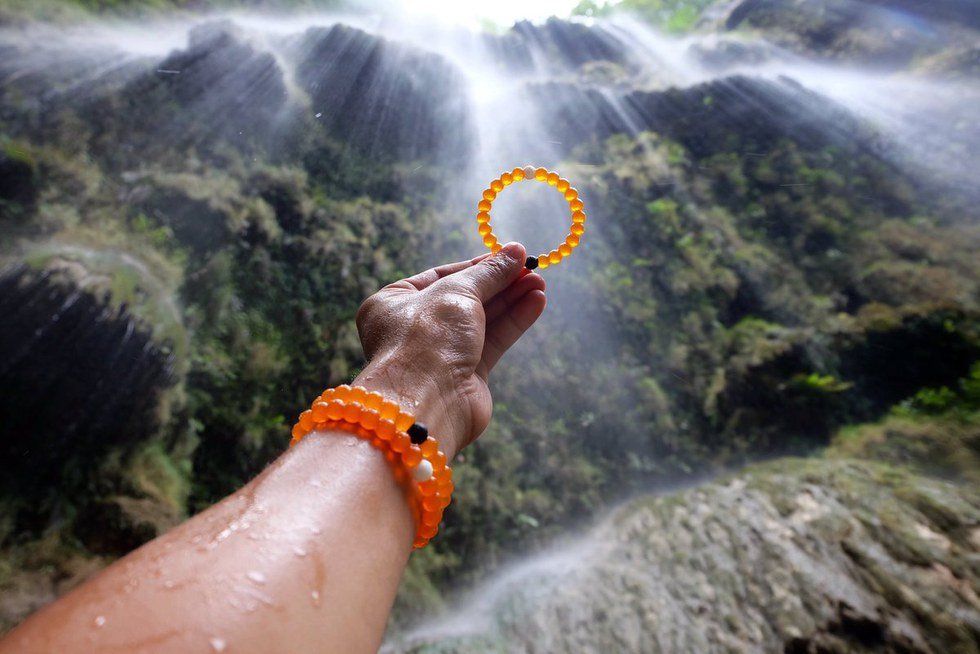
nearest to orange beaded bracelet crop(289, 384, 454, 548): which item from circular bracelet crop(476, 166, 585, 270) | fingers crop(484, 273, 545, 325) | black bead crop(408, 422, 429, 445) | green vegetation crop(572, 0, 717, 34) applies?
black bead crop(408, 422, 429, 445)

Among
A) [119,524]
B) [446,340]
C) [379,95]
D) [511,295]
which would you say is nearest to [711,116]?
[379,95]

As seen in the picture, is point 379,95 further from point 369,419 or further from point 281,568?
point 281,568

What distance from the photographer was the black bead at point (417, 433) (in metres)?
1.45

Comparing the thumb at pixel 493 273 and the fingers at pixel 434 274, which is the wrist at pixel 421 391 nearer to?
the thumb at pixel 493 273

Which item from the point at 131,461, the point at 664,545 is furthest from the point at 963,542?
the point at 131,461

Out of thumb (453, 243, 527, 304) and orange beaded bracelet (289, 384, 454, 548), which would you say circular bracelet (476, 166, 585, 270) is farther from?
orange beaded bracelet (289, 384, 454, 548)

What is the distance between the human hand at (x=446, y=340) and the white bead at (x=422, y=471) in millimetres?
251

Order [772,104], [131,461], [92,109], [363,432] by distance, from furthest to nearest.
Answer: [772,104]
[92,109]
[131,461]
[363,432]

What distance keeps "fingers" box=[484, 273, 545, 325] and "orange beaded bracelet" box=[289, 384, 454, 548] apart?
928mm

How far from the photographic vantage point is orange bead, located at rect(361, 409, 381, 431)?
1.44m

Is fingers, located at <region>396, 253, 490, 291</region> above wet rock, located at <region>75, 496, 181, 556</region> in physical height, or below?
above

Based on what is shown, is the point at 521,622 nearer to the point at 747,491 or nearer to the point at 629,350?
the point at 747,491

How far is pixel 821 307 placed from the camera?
6.37 meters

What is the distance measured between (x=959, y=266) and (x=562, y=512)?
6.34 meters
